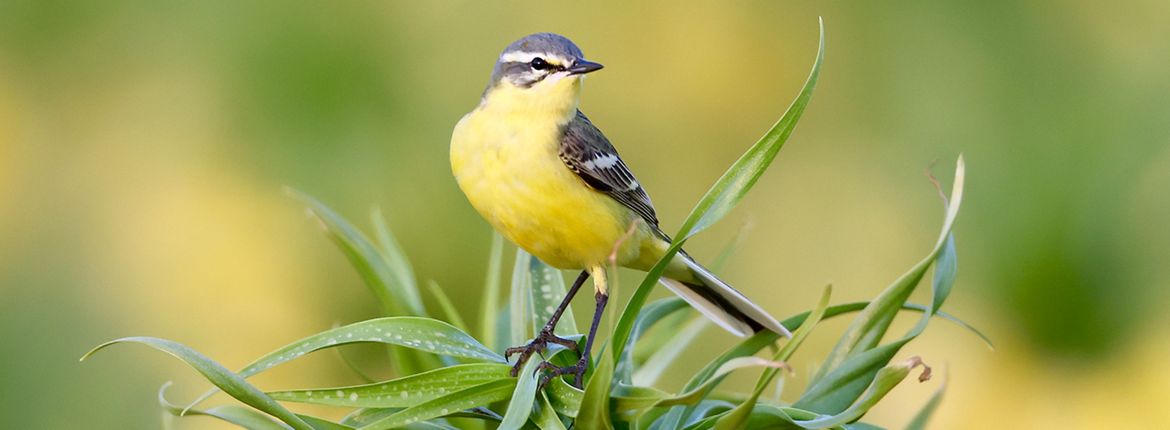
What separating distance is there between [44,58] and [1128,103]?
179cm

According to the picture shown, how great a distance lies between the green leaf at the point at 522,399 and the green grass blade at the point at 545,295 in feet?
0.78

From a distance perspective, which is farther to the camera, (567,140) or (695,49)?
(695,49)

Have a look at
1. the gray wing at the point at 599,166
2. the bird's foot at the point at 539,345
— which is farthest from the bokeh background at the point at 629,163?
the bird's foot at the point at 539,345

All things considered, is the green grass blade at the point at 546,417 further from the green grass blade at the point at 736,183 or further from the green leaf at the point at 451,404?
the green grass blade at the point at 736,183

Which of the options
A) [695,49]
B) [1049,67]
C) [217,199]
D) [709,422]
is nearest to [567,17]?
[695,49]

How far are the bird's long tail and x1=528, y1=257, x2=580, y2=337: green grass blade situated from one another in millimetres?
100

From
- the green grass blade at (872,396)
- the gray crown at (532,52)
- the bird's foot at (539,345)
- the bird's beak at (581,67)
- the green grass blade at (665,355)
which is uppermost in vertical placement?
the gray crown at (532,52)

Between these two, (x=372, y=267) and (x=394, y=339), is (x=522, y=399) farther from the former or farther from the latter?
(x=372, y=267)

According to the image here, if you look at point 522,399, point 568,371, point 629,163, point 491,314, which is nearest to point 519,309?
point 491,314

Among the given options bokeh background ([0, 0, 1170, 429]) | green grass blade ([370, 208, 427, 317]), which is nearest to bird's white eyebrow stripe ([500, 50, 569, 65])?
green grass blade ([370, 208, 427, 317])

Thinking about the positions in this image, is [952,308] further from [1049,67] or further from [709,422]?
[709,422]

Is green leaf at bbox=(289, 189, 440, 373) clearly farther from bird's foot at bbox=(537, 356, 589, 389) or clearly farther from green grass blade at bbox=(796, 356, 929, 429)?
green grass blade at bbox=(796, 356, 929, 429)

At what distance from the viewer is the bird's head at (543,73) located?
1.02 metres

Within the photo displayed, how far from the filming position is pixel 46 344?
65.4 inches
